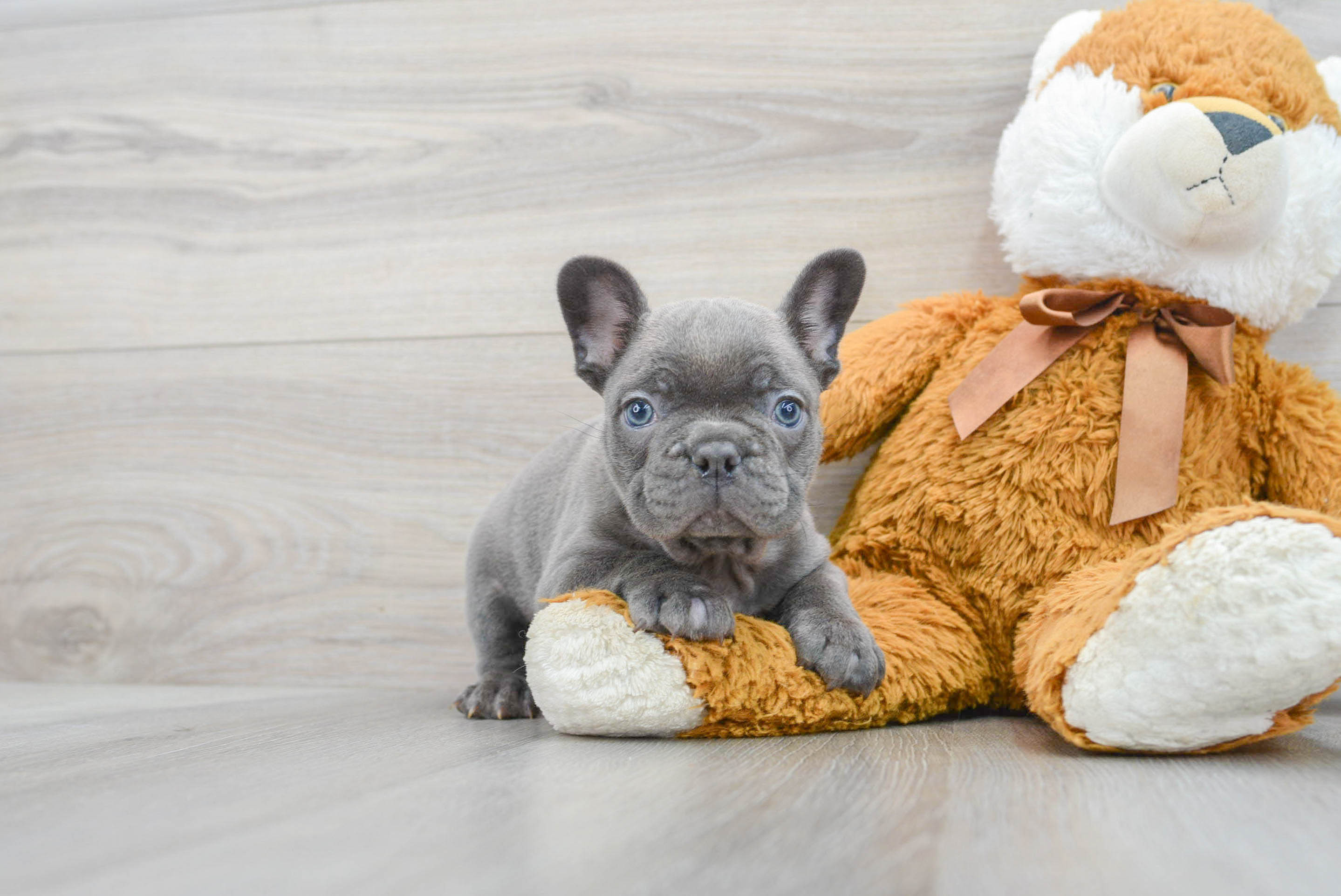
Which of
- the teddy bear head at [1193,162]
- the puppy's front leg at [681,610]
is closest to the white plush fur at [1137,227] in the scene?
the teddy bear head at [1193,162]

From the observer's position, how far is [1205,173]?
1.57 m

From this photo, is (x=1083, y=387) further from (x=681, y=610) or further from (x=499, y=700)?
(x=499, y=700)

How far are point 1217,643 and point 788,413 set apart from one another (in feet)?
2.06

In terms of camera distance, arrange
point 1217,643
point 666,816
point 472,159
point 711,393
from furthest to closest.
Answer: point 472,159 → point 711,393 → point 1217,643 → point 666,816

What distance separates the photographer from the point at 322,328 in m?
2.34

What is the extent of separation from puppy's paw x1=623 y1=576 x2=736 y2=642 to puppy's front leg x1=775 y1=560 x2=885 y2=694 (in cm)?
12

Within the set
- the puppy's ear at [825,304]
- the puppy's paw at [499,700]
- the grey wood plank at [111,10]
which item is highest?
the grey wood plank at [111,10]

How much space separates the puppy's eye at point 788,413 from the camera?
1513mm

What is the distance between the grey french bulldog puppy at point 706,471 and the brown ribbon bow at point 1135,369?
27 cm

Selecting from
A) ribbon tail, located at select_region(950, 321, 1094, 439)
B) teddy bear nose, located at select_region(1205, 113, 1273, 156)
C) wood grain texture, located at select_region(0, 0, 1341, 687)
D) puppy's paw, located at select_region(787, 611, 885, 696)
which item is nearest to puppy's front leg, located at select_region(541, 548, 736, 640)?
puppy's paw, located at select_region(787, 611, 885, 696)

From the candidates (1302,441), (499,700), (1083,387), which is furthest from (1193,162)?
(499,700)

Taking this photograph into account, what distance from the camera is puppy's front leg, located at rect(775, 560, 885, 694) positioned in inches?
56.0

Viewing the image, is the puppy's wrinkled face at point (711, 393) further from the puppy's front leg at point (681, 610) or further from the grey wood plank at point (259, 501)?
the grey wood plank at point (259, 501)

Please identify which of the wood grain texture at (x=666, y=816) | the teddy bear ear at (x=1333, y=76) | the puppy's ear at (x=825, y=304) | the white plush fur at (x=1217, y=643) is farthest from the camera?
the teddy bear ear at (x=1333, y=76)
